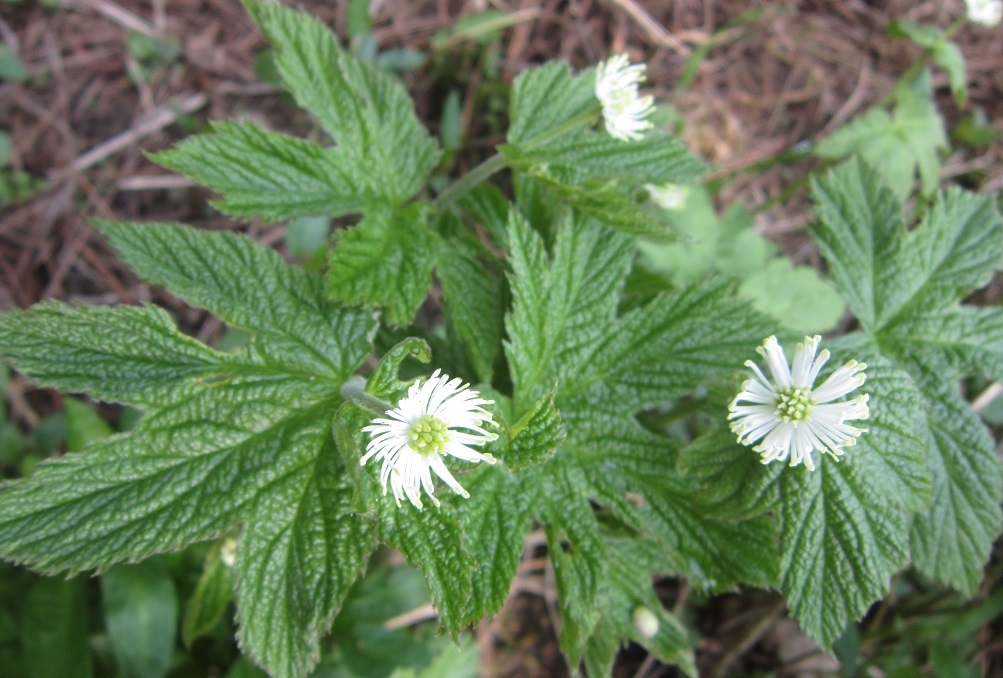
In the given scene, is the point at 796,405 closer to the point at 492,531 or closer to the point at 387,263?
the point at 492,531

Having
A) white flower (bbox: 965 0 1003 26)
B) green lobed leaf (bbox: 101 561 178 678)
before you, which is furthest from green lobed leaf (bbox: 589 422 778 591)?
white flower (bbox: 965 0 1003 26)

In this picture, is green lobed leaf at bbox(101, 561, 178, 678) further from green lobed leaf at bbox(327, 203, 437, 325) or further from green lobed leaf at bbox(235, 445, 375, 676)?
green lobed leaf at bbox(327, 203, 437, 325)

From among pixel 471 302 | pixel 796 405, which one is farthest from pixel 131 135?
pixel 796 405

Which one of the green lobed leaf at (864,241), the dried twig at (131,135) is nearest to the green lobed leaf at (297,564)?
the green lobed leaf at (864,241)

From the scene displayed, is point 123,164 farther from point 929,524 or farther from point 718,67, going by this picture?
point 929,524

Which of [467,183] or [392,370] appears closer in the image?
[392,370]

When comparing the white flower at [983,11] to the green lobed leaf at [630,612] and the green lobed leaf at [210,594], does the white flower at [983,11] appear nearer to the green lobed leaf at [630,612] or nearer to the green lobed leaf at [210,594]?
the green lobed leaf at [630,612]

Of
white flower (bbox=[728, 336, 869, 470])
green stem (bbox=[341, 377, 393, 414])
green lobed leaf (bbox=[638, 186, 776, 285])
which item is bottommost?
green stem (bbox=[341, 377, 393, 414])

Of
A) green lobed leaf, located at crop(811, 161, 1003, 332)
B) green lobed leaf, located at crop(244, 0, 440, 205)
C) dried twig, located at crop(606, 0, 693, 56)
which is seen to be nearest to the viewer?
green lobed leaf, located at crop(244, 0, 440, 205)

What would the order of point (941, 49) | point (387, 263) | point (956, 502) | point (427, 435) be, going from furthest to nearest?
point (941, 49) → point (956, 502) → point (387, 263) → point (427, 435)

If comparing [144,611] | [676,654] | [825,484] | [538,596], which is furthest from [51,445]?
[825,484]
